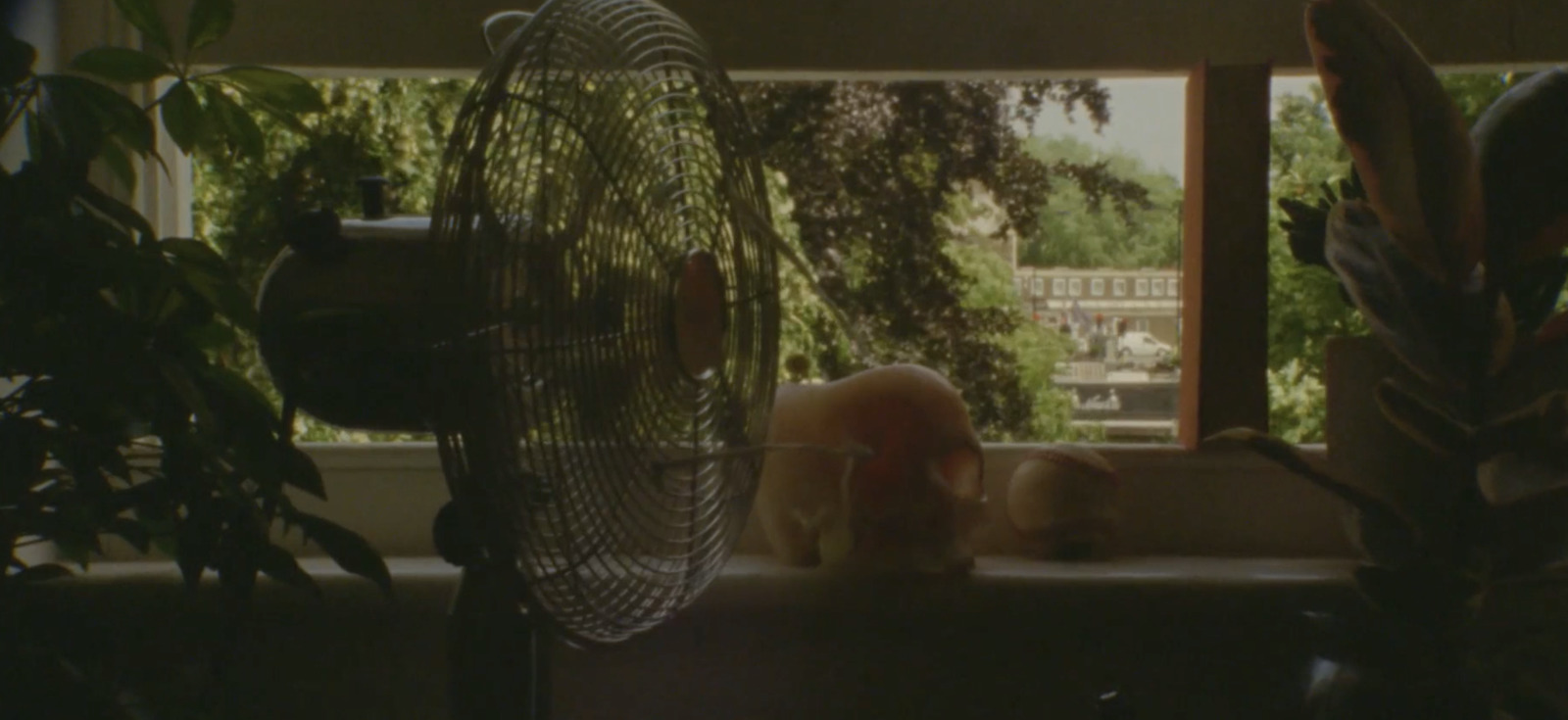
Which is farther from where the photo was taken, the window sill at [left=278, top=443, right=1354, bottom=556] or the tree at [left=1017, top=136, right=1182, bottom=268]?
the tree at [left=1017, top=136, right=1182, bottom=268]

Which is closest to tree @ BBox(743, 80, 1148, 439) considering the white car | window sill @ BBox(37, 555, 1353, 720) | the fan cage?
the white car

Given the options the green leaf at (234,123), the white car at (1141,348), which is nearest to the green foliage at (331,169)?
the green leaf at (234,123)

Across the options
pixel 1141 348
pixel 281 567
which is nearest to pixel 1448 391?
pixel 1141 348

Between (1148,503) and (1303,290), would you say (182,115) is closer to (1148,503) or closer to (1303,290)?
(1148,503)

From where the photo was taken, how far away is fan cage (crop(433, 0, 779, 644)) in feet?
2.21

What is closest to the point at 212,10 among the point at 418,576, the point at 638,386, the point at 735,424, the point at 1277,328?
the point at 638,386

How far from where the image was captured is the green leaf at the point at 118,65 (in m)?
0.85

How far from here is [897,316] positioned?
63.1 inches

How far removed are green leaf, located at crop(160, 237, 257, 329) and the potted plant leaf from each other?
2.38 ft

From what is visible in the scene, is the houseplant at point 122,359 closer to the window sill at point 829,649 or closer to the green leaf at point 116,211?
the green leaf at point 116,211

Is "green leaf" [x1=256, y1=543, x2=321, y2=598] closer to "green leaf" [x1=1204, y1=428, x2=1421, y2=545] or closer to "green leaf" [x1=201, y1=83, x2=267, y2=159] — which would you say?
"green leaf" [x1=201, y1=83, x2=267, y2=159]

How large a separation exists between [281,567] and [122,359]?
0.58 ft

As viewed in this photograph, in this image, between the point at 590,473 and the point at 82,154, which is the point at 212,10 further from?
the point at 590,473

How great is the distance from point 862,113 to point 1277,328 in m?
0.56
